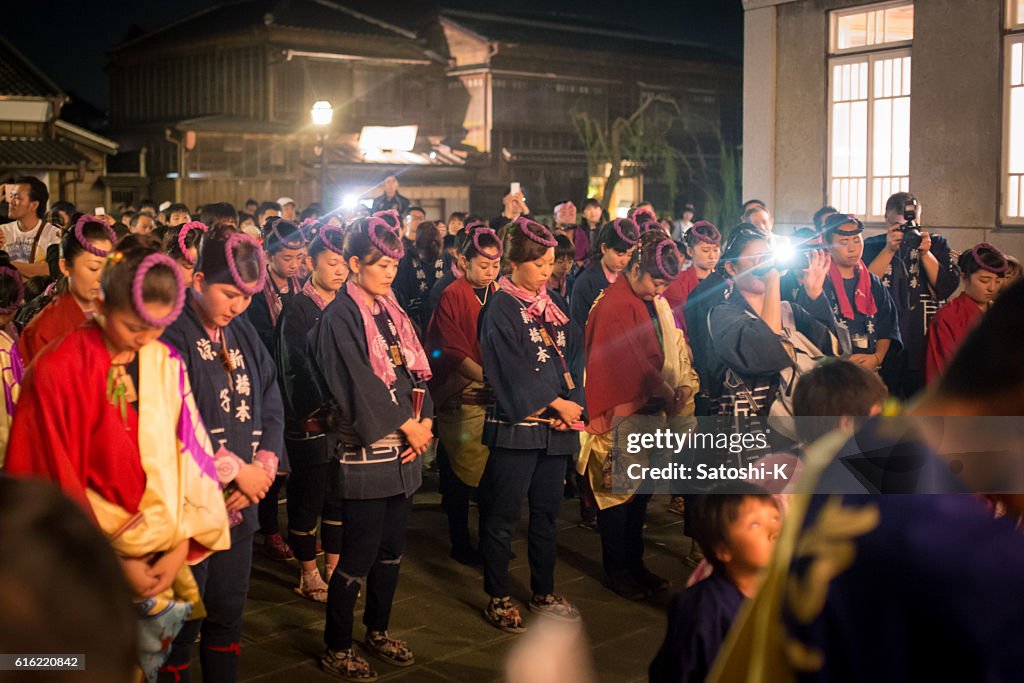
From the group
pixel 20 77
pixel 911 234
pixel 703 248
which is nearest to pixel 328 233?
pixel 703 248

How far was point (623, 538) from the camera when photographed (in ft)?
22.1

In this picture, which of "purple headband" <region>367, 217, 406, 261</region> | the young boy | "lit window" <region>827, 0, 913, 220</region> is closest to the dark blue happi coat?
"purple headband" <region>367, 217, 406, 261</region>

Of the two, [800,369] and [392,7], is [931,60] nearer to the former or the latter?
[800,369]

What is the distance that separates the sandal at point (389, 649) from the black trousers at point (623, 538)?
1536 millimetres

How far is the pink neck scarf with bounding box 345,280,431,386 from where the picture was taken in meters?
5.41

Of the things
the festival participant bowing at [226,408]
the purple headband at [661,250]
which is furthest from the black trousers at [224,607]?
the purple headband at [661,250]

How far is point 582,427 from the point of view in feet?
20.6

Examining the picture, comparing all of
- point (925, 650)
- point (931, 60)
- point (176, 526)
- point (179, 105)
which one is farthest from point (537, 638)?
point (179, 105)

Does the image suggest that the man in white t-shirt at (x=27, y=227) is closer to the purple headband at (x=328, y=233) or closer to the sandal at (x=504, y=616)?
the purple headband at (x=328, y=233)

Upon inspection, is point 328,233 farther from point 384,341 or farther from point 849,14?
point 849,14

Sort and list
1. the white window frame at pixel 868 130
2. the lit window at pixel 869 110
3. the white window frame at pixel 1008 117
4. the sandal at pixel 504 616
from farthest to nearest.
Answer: the white window frame at pixel 868 130
the lit window at pixel 869 110
the white window frame at pixel 1008 117
the sandal at pixel 504 616

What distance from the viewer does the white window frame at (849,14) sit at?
39.0ft

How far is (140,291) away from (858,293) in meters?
5.29

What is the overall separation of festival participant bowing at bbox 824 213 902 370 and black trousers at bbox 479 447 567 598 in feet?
7.86
